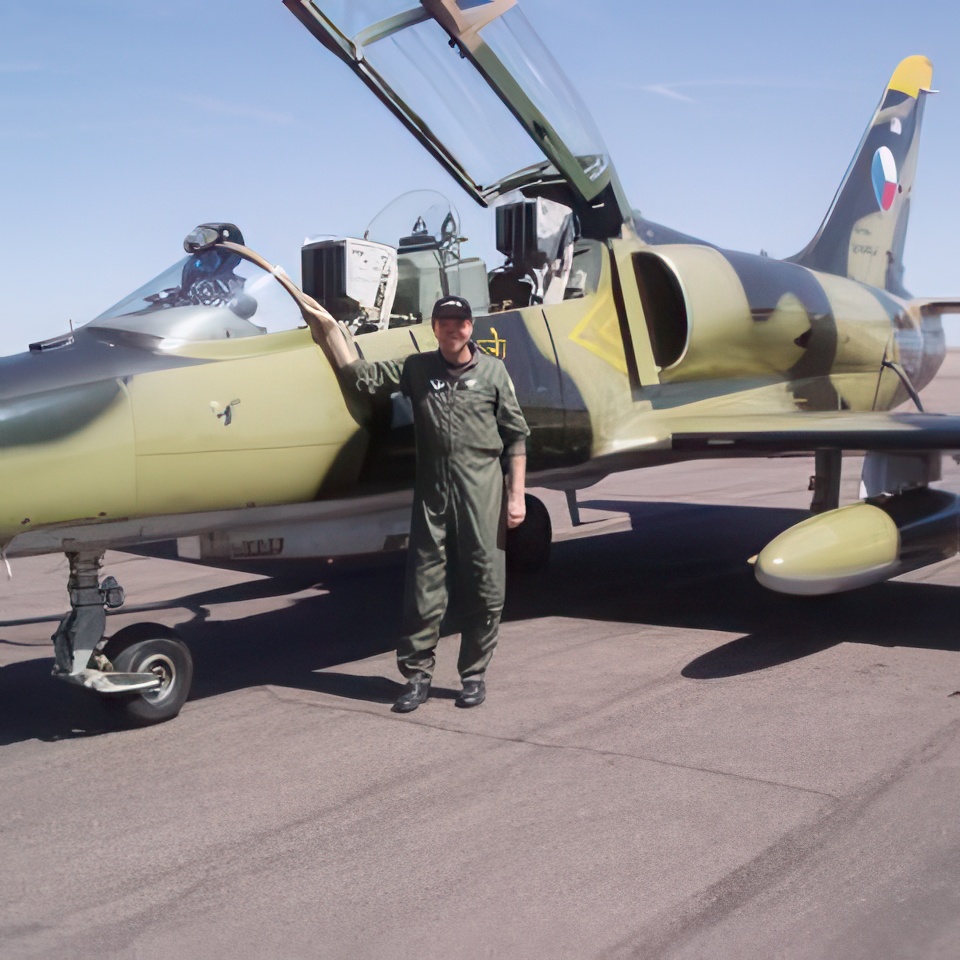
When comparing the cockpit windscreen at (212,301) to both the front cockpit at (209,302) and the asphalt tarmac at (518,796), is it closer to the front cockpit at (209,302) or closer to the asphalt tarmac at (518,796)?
the front cockpit at (209,302)

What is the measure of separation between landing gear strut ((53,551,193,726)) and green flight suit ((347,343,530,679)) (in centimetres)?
101

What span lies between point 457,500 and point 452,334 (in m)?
0.73

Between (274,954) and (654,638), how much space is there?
3.75 meters

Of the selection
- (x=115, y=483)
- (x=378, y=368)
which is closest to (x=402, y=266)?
(x=378, y=368)

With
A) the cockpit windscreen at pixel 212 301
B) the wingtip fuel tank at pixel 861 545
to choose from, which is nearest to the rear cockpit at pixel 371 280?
the cockpit windscreen at pixel 212 301

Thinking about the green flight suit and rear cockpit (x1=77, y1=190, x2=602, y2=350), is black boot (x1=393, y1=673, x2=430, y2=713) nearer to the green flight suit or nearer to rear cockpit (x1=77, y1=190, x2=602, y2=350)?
the green flight suit

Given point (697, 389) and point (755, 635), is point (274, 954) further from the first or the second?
point (697, 389)

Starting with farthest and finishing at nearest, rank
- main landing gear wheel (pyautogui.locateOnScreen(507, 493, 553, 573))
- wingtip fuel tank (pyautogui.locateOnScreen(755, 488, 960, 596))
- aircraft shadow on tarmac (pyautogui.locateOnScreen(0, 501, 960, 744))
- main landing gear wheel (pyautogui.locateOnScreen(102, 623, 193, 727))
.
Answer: main landing gear wheel (pyautogui.locateOnScreen(507, 493, 553, 573)), wingtip fuel tank (pyautogui.locateOnScreen(755, 488, 960, 596)), aircraft shadow on tarmac (pyautogui.locateOnScreen(0, 501, 960, 744)), main landing gear wheel (pyautogui.locateOnScreen(102, 623, 193, 727))

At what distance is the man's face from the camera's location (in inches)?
192

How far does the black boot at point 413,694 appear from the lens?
15.9 feet

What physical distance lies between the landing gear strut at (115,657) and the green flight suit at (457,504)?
1012 millimetres

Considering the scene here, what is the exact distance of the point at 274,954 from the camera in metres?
2.79

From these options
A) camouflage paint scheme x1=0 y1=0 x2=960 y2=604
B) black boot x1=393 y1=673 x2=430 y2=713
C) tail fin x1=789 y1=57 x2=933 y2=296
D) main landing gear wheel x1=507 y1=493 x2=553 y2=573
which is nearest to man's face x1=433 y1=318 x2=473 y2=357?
camouflage paint scheme x1=0 y1=0 x2=960 y2=604

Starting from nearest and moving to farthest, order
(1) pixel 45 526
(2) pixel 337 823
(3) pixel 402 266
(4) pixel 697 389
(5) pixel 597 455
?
(2) pixel 337 823
(1) pixel 45 526
(3) pixel 402 266
(5) pixel 597 455
(4) pixel 697 389
